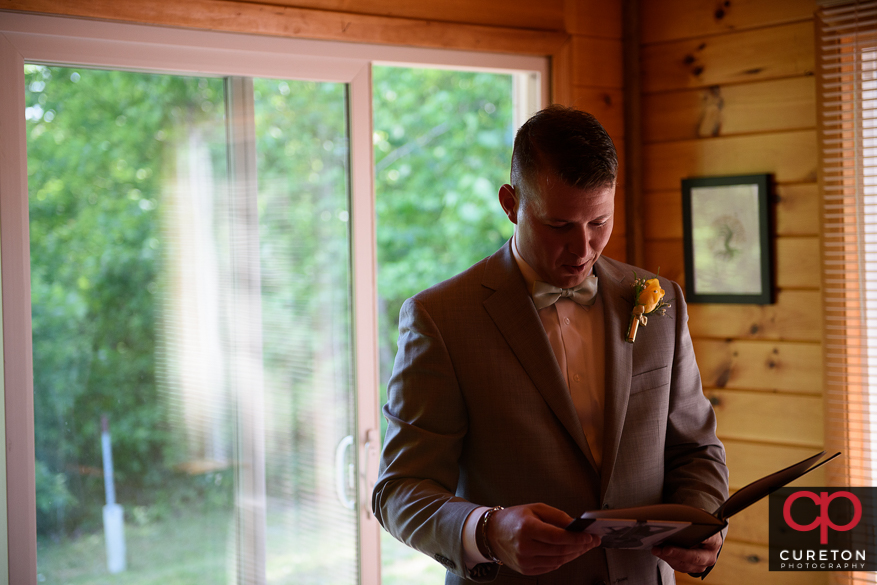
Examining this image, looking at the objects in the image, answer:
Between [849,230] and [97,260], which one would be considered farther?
[849,230]

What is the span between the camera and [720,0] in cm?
263

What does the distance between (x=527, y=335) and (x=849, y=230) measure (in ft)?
4.96

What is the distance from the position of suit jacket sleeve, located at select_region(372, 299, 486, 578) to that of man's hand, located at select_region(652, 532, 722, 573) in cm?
38

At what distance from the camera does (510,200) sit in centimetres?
154

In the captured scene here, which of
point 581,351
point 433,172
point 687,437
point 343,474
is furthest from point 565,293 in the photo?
point 433,172

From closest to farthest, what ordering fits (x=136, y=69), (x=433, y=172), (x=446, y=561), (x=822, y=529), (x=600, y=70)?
(x=446, y=561) → (x=136, y=69) → (x=822, y=529) → (x=600, y=70) → (x=433, y=172)

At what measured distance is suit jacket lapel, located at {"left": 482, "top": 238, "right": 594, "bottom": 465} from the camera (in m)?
1.40

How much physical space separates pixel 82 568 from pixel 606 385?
5.52 ft

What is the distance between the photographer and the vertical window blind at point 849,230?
2.33 m

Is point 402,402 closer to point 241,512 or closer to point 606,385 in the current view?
point 606,385

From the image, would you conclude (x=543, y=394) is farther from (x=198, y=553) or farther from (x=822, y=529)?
(x=822, y=529)

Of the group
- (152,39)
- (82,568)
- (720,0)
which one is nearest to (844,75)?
(720,0)

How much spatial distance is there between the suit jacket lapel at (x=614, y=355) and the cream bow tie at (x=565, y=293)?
0.03 meters

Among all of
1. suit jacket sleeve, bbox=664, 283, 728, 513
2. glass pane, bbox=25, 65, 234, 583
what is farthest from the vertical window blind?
glass pane, bbox=25, 65, 234, 583
